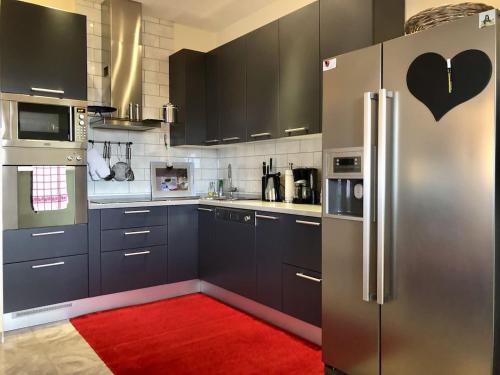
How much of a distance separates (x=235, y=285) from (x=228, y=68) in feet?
6.25

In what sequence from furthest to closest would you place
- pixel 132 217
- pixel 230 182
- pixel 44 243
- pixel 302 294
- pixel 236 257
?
pixel 230 182
pixel 132 217
pixel 236 257
pixel 44 243
pixel 302 294

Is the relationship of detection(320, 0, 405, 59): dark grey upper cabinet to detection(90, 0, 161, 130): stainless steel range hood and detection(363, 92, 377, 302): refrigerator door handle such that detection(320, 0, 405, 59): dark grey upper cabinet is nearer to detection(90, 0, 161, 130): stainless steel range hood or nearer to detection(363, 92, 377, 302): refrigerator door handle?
detection(363, 92, 377, 302): refrigerator door handle

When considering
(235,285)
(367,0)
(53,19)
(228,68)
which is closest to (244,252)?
(235,285)

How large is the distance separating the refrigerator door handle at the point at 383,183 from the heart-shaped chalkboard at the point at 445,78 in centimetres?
14

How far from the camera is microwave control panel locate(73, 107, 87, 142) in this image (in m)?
3.19

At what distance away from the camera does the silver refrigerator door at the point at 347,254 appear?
2002mm

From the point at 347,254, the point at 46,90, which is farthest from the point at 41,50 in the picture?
the point at 347,254

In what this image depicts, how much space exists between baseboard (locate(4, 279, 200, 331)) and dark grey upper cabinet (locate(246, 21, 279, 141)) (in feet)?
4.94

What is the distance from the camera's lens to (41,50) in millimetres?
3070

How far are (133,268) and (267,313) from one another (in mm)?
1196

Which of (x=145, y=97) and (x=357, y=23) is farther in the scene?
(x=145, y=97)

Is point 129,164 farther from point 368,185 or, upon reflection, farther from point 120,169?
point 368,185

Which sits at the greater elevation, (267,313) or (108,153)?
(108,153)

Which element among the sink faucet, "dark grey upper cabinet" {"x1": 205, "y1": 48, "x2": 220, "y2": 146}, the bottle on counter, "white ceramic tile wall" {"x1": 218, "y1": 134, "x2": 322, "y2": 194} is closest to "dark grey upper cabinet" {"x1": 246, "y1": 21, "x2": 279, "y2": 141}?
"white ceramic tile wall" {"x1": 218, "y1": 134, "x2": 322, "y2": 194}
